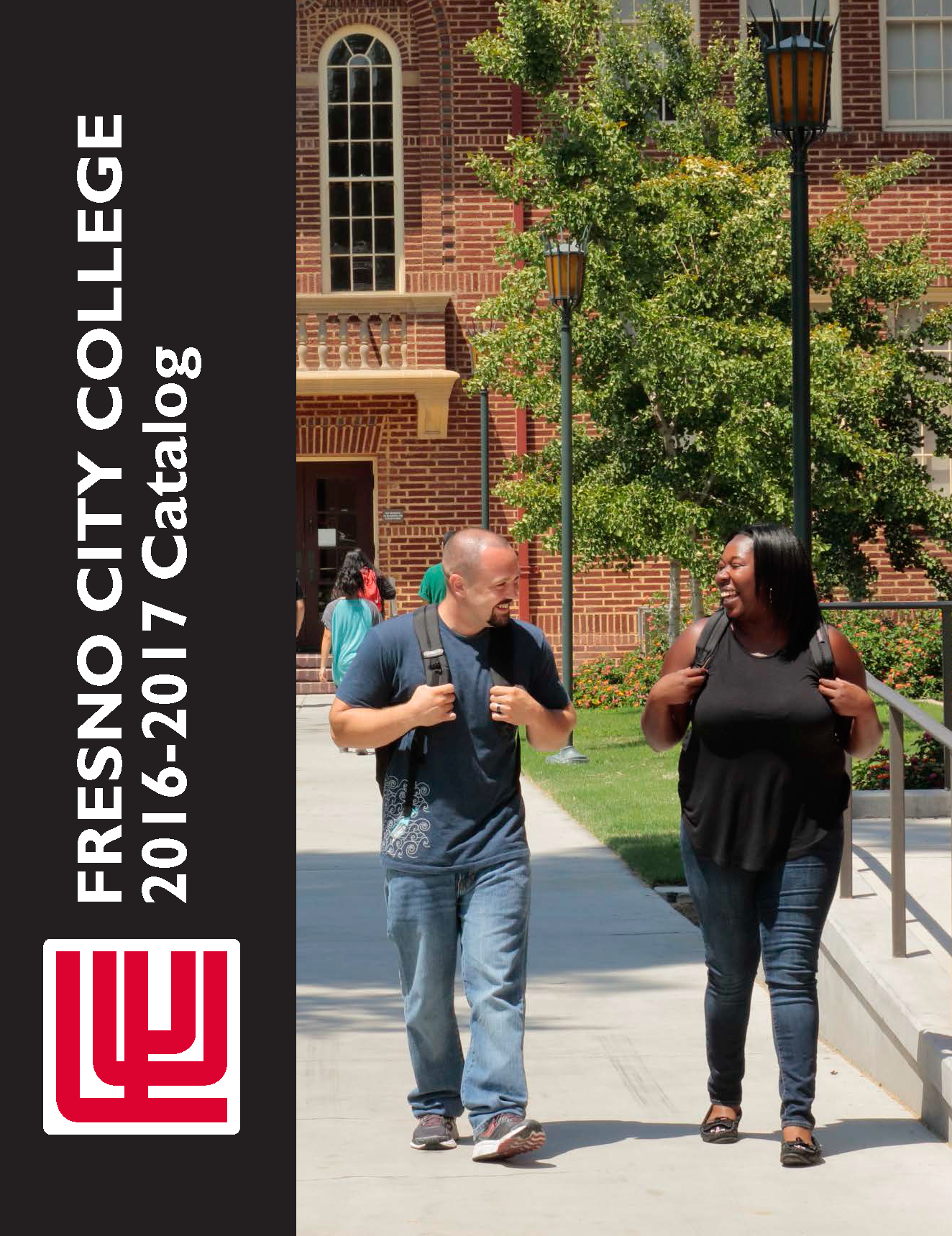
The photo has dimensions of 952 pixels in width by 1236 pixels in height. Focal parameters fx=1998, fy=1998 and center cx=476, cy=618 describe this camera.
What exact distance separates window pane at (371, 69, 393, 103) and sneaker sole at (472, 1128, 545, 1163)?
22.2 metres

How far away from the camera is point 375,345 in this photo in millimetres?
25562

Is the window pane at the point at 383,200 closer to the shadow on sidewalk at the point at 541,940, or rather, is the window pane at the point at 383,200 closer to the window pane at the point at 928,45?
the window pane at the point at 928,45

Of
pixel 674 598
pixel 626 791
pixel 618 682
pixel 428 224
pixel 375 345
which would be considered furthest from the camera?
pixel 428 224

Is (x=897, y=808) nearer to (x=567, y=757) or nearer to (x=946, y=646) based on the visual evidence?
(x=946, y=646)

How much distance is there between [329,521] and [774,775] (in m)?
21.2

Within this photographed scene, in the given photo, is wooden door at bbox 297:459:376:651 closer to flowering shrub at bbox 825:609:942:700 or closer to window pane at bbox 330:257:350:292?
window pane at bbox 330:257:350:292

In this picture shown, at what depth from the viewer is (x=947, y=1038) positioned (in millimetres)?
5801

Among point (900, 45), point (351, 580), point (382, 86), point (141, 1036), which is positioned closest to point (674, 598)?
point (351, 580)

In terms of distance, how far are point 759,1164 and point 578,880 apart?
502 cm

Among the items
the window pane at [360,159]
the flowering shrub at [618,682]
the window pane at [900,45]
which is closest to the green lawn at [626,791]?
the flowering shrub at [618,682]

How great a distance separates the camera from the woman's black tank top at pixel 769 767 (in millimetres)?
5637

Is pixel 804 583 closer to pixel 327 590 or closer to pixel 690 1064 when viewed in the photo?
pixel 690 1064

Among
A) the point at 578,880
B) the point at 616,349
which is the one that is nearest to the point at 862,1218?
the point at 578,880

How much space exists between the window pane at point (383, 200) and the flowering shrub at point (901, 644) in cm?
1474
